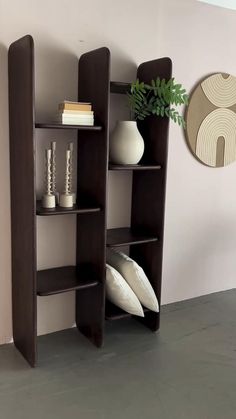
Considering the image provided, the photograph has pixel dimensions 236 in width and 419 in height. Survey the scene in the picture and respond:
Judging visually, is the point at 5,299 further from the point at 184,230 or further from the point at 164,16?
the point at 164,16

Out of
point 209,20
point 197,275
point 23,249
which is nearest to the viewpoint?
point 23,249

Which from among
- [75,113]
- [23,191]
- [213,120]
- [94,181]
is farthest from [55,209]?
[213,120]

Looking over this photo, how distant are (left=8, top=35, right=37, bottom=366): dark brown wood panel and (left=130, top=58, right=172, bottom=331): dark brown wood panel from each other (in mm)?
894

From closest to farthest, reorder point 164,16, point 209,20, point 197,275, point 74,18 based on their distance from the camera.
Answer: point 74,18
point 164,16
point 209,20
point 197,275

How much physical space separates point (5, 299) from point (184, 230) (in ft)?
4.95

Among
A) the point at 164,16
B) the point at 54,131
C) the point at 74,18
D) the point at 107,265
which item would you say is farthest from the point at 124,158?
the point at 164,16

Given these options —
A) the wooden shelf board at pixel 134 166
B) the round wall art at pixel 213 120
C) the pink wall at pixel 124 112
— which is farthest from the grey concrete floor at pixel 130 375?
the round wall art at pixel 213 120

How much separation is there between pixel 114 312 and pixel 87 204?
2.48 ft

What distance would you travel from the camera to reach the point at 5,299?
2.77 meters

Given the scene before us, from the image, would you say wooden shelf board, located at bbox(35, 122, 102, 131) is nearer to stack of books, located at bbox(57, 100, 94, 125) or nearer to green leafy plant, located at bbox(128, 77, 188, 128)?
stack of books, located at bbox(57, 100, 94, 125)

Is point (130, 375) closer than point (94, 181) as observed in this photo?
Yes

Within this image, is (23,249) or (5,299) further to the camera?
(5,299)

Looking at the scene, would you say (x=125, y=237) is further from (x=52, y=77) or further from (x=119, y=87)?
(x=52, y=77)

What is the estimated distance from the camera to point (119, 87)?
2.80m
